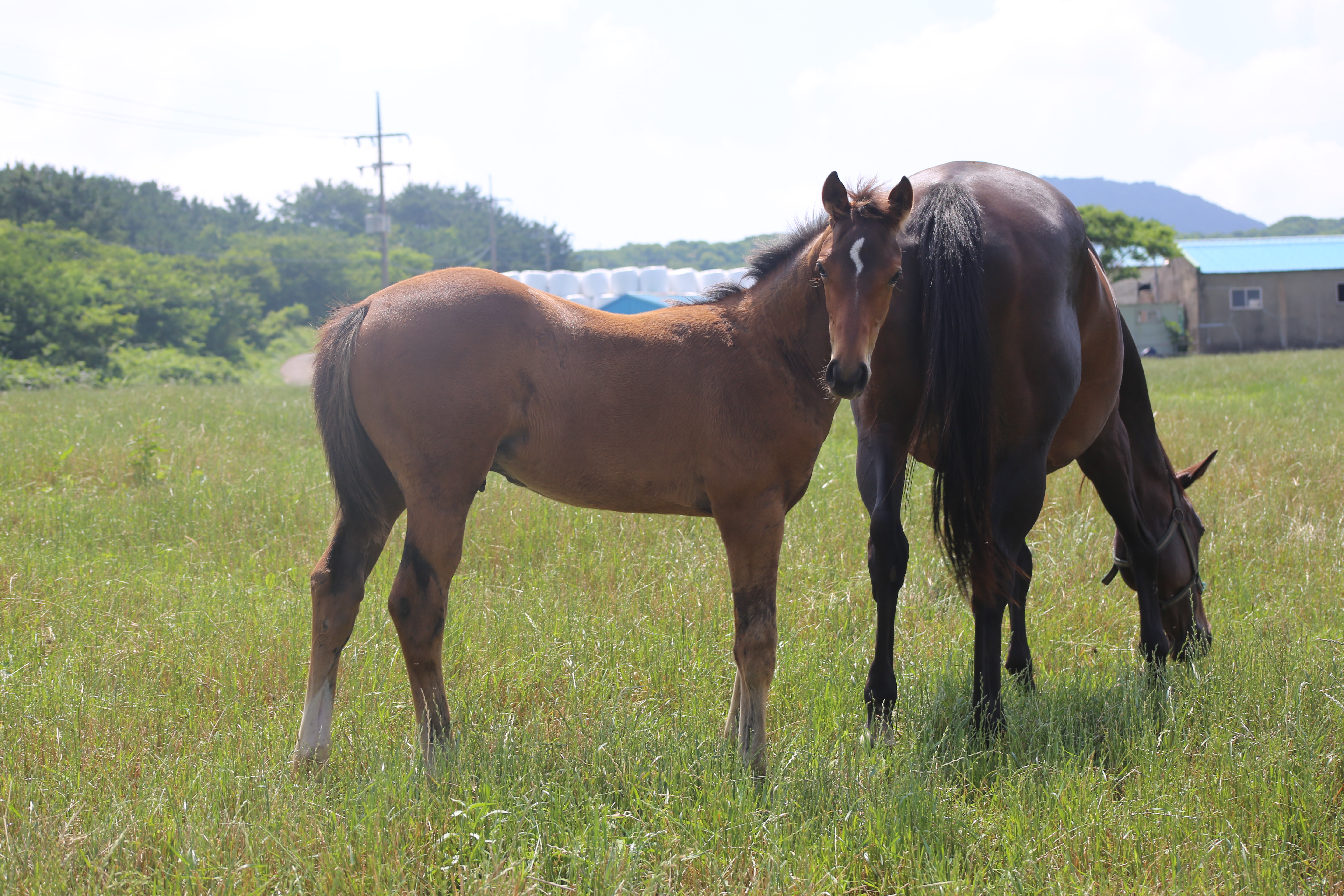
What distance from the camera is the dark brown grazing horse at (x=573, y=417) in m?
2.80

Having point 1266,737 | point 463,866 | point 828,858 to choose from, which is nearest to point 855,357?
point 828,858

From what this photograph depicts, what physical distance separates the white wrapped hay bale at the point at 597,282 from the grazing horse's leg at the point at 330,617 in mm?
40477

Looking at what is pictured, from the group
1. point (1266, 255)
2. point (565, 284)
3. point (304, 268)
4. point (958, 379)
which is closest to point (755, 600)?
point (958, 379)

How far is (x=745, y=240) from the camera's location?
113 meters

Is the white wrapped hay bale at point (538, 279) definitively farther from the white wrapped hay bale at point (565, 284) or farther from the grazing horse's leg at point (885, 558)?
the grazing horse's leg at point (885, 558)

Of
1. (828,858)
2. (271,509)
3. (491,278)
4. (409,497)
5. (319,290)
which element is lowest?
(828,858)

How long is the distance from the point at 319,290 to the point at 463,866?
53241 millimetres

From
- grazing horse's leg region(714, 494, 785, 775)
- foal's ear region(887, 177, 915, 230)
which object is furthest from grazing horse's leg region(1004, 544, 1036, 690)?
foal's ear region(887, 177, 915, 230)

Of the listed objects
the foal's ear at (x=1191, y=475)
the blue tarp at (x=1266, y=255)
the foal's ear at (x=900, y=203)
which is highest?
the blue tarp at (x=1266, y=255)

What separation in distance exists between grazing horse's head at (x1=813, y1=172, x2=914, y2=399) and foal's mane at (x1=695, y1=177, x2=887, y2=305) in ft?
0.48

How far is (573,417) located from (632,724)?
1171mm

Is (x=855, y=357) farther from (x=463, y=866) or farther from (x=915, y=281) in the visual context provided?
(x=463, y=866)

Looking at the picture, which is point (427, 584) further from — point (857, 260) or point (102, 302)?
point (102, 302)

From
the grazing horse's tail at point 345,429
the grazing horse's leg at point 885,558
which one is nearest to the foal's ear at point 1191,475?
the grazing horse's leg at point 885,558
